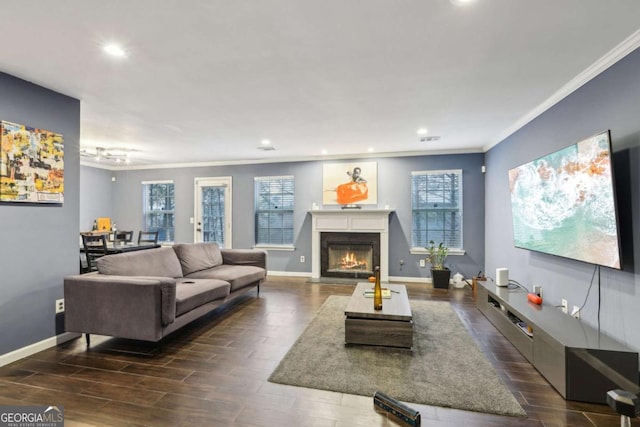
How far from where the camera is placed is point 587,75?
2.57 m

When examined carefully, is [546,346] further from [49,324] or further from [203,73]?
[49,324]

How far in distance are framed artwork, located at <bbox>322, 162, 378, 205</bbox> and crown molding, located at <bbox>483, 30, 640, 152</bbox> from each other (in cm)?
251

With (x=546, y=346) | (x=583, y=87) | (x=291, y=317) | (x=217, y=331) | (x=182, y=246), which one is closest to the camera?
(x=546, y=346)

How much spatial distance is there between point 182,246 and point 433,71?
3795 millimetres

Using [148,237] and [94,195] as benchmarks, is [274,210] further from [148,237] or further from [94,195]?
[94,195]

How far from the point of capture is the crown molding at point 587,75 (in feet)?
6.94

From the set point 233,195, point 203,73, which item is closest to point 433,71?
point 203,73

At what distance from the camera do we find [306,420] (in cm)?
182

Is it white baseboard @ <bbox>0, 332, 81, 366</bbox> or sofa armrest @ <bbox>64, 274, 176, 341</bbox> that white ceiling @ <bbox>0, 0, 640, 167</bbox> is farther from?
white baseboard @ <bbox>0, 332, 81, 366</bbox>

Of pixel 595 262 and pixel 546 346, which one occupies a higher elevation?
pixel 595 262

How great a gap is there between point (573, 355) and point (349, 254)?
4171mm

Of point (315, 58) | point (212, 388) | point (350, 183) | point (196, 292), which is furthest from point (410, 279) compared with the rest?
point (315, 58)

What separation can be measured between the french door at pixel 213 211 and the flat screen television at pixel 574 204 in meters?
5.41

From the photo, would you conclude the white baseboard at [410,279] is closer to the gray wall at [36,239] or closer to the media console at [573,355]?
Answer: the media console at [573,355]
